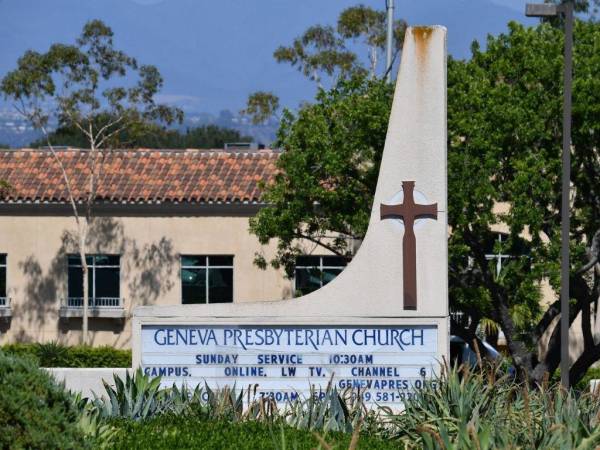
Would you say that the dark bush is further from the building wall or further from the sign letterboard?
the building wall

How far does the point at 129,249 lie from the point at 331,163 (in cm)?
1471

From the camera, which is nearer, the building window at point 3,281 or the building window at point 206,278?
the building window at point 206,278

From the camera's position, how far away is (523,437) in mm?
11922

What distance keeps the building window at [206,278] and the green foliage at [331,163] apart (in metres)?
11.0

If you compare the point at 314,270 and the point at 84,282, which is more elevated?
the point at 314,270

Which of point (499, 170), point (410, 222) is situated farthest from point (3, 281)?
point (410, 222)

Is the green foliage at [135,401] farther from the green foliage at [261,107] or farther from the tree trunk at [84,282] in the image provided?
the green foliage at [261,107]

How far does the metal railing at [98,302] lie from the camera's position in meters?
41.1

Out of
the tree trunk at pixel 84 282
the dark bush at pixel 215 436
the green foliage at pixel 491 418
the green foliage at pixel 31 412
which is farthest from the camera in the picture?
the tree trunk at pixel 84 282

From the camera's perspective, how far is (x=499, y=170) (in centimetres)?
2697

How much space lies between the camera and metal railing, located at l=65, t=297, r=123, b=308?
4106cm

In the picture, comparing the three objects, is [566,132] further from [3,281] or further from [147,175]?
[3,281]

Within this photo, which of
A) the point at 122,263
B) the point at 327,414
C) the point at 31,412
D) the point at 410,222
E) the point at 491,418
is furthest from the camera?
the point at 122,263

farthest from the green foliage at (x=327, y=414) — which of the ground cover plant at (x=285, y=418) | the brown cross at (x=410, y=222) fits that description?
the brown cross at (x=410, y=222)
